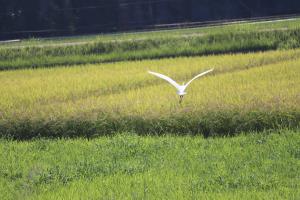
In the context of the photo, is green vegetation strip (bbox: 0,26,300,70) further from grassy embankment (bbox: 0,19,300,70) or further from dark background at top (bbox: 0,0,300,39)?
dark background at top (bbox: 0,0,300,39)

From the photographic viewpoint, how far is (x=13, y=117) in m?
8.93

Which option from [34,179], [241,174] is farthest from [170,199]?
[34,179]

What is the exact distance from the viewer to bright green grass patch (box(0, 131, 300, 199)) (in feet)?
18.2

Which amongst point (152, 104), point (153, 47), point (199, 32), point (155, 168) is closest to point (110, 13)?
point (199, 32)

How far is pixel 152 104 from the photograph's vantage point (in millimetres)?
8844

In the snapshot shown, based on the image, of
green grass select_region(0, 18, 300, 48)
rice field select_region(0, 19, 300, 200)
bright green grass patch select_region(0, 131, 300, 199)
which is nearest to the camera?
bright green grass patch select_region(0, 131, 300, 199)

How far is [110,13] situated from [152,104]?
835 inches

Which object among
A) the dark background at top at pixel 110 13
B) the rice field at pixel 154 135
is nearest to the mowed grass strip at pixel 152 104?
the rice field at pixel 154 135

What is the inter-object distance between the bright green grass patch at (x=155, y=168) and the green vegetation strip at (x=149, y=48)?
33.0 feet

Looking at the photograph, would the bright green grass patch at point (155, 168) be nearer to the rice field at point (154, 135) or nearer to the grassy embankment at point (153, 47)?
the rice field at point (154, 135)

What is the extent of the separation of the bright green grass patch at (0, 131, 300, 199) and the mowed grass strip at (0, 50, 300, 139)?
36 centimetres

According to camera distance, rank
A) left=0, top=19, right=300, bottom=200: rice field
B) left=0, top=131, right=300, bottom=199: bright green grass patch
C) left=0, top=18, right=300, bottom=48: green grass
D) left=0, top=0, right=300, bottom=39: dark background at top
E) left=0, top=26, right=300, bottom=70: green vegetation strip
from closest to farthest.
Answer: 1. left=0, top=131, right=300, bottom=199: bright green grass patch
2. left=0, top=19, right=300, bottom=200: rice field
3. left=0, top=26, right=300, bottom=70: green vegetation strip
4. left=0, top=18, right=300, bottom=48: green grass
5. left=0, top=0, right=300, bottom=39: dark background at top

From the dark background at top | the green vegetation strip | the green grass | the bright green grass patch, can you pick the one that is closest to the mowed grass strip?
the bright green grass patch

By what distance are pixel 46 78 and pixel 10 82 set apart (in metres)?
0.78
